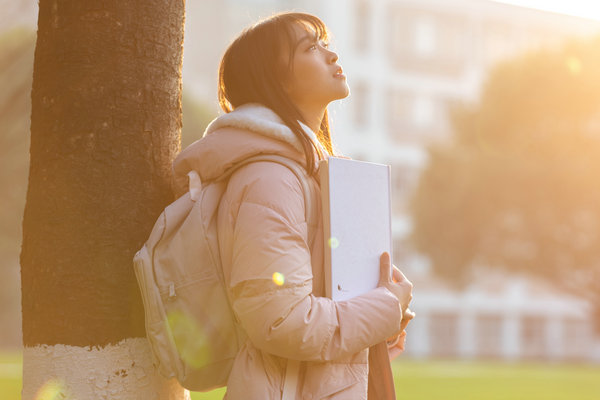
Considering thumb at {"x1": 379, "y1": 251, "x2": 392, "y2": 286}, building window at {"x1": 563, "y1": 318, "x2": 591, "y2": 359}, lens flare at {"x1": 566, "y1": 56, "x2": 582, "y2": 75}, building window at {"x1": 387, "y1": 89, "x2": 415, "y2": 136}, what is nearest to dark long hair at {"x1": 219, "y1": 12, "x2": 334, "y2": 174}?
thumb at {"x1": 379, "y1": 251, "x2": 392, "y2": 286}

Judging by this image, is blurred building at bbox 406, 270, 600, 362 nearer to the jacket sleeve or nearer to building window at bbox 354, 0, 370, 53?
building window at bbox 354, 0, 370, 53

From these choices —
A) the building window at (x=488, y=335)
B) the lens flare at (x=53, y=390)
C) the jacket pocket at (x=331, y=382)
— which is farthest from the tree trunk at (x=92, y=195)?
the building window at (x=488, y=335)

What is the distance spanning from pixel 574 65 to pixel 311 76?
24.9 metres

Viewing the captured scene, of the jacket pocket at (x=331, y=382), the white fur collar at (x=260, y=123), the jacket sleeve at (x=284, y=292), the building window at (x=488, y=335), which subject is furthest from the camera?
the building window at (x=488, y=335)

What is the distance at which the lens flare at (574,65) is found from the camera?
26.1 metres

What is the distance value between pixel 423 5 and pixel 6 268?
24615mm

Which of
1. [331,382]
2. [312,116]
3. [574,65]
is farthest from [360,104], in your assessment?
[331,382]

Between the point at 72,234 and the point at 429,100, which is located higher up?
the point at 72,234

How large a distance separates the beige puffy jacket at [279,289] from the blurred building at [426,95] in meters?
39.1

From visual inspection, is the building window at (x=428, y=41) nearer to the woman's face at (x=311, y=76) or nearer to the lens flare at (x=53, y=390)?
the woman's face at (x=311, y=76)

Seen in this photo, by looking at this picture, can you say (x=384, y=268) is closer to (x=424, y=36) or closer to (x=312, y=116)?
(x=312, y=116)

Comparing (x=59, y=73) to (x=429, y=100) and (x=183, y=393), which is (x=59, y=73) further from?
(x=429, y=100)

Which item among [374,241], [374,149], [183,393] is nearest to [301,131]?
[374,241]

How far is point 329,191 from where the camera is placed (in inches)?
103
